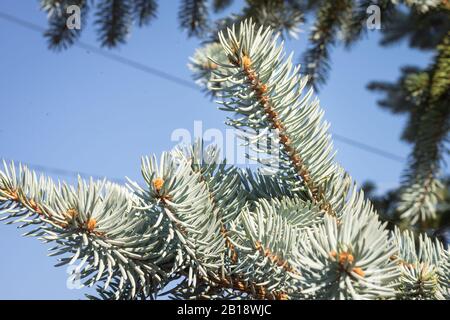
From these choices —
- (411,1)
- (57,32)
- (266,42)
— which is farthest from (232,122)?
(57,32)

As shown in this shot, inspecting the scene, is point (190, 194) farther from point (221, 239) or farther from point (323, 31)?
point (323, 31)

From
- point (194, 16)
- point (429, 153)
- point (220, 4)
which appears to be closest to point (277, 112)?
point (429, 153)

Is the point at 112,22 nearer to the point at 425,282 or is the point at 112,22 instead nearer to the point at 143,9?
the point at 143,9

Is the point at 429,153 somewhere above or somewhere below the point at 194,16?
below

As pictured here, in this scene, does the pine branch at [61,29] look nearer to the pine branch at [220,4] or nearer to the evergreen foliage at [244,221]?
the pine branch at [220,4]

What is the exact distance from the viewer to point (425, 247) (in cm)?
37

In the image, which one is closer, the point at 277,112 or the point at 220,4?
the point at 277,112

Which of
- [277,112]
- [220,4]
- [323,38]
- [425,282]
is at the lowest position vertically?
[425,282]

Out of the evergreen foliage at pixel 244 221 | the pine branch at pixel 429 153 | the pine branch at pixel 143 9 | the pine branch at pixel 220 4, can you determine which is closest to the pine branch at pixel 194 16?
the pine branch at pixel 143 9

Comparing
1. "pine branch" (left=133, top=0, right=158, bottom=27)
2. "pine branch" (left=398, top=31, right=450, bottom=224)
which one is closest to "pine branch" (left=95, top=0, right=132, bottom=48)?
"pine branch" (left=133, top=0, right=158, bottom=27)

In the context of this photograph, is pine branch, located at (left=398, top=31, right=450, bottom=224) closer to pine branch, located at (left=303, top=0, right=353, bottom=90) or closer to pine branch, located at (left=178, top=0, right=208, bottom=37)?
pine branch, located at (left=303, top=0, right=353, bottom=90)

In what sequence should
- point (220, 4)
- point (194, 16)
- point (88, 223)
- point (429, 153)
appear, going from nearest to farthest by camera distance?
point (88, 223)
point (429, 153)
point (194, 16)
point (220, 4)

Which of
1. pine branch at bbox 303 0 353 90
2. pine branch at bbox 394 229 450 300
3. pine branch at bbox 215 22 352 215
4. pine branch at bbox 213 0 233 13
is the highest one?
pine branch at bbox 213 0 233 13
